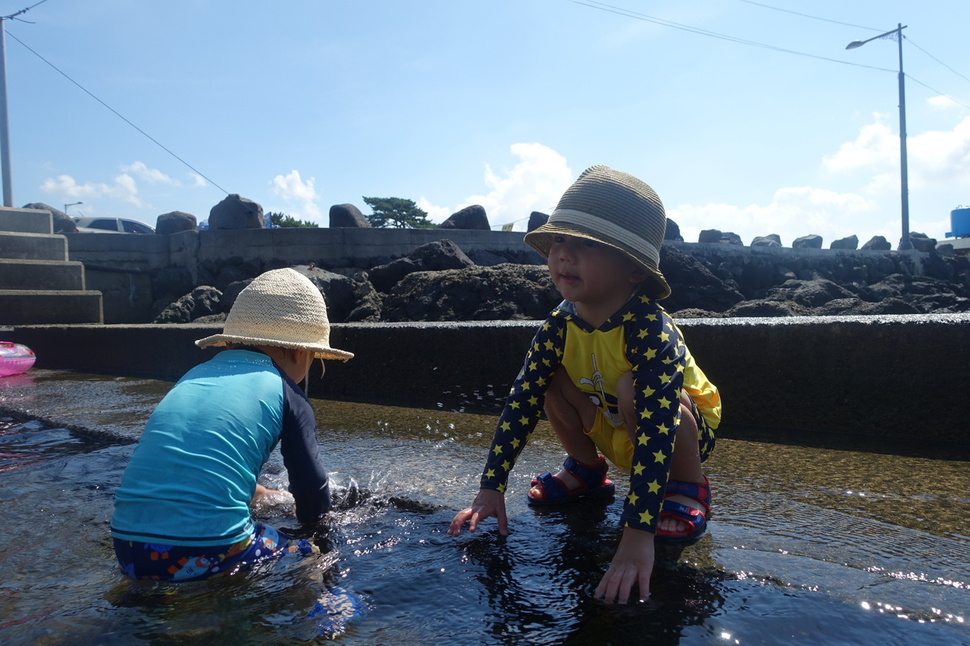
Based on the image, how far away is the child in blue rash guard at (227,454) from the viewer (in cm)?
167

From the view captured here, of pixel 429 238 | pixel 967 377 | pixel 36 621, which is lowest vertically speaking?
pixel 36 621

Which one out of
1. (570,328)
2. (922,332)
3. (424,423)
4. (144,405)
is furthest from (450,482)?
(144,405)

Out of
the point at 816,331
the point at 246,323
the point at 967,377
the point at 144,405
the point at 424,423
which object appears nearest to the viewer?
the point at 246,323

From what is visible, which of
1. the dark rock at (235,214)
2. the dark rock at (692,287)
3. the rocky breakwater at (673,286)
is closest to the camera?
the rocky breakwater at (673,286)

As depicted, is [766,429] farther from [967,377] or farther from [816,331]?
[967,377]

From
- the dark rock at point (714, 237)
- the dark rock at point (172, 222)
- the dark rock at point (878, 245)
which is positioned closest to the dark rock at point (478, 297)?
the dark rock at point (172, 222)

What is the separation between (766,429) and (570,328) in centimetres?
158

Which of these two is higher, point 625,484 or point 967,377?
point 967,377

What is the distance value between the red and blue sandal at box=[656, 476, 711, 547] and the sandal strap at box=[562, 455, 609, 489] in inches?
12.9

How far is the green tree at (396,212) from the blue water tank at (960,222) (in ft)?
80.8

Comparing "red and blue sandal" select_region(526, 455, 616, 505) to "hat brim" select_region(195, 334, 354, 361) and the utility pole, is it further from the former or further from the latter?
the utility pole

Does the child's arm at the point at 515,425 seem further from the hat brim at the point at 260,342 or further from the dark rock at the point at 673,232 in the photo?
the dark rock at the point at 673,232

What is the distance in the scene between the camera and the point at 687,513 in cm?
185

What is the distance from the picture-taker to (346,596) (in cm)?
164
